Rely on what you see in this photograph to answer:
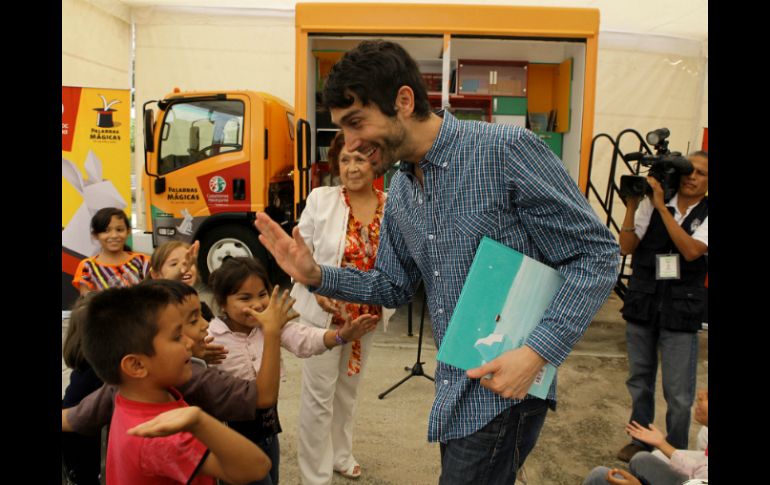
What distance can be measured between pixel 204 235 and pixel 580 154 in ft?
12.6

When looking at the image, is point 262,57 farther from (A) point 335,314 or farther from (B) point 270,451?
(B) point 270,451

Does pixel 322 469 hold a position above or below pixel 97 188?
below

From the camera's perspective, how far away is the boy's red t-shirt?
1176 millimetres

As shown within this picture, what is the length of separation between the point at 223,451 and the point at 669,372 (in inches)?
93.2

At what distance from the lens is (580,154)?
511 centimetres

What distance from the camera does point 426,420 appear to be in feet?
11.0

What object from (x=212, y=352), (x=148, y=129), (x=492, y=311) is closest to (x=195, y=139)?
(x=148, y=129)

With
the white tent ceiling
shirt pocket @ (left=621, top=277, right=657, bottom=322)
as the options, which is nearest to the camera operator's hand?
shirt pocket @ (left=621, top=277, right=657, bottom=322)

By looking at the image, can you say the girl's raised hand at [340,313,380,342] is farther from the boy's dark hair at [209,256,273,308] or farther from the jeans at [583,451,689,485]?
the jeans at [583,451,689,485]

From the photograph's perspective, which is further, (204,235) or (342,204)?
(204,235)

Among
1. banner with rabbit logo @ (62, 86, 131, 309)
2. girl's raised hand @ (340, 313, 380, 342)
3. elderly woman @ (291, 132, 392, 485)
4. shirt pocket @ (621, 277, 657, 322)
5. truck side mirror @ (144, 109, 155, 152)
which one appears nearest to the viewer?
girl's raised hand @ (340, 313, 380, 342)

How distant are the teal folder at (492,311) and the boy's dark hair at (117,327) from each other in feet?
2.26
